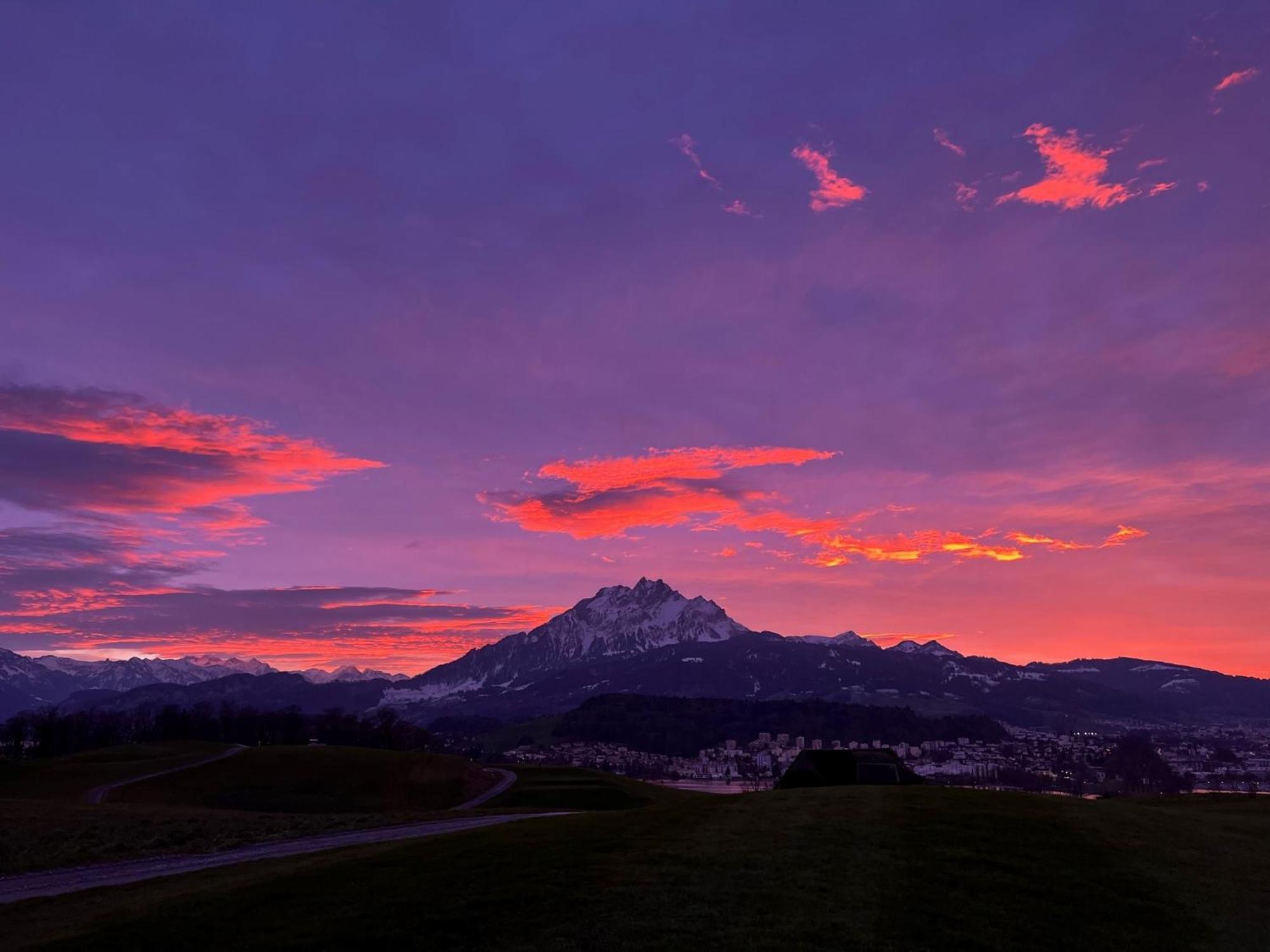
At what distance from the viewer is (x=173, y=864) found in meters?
43.4

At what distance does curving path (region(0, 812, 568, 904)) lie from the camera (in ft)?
123

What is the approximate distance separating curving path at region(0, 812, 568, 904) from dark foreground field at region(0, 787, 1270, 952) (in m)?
3.66

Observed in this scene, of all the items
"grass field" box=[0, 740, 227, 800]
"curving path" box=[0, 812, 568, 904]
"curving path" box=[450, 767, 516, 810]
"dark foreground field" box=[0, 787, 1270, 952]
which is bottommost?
"curving path" box=[450, 767, 516, 810]

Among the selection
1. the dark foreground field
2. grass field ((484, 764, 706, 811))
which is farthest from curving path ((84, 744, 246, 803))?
the dark foreground field

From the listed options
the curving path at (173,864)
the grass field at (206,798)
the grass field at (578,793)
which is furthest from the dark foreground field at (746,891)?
the grass field at (578,793)

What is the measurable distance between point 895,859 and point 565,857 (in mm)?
12263

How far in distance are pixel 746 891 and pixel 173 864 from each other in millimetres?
33792

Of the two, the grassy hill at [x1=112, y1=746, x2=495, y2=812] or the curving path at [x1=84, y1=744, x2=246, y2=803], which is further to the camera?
the grassy hill at [x1=112, y1=746, x2=495, y2=812]

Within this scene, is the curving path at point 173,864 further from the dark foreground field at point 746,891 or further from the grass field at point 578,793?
the grass field at point 578,793

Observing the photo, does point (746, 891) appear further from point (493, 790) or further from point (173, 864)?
point (493, 790)

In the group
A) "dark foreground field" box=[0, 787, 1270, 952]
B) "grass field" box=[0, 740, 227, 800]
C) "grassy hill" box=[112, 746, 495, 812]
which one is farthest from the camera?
"grass field" box=[0, 740, 227, 800]

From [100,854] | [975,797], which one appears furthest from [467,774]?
[975,797]

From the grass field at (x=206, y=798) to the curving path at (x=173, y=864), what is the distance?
291 cm

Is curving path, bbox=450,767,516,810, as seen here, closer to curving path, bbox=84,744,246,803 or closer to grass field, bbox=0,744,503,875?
grass field, bbox=0,744,503,875
